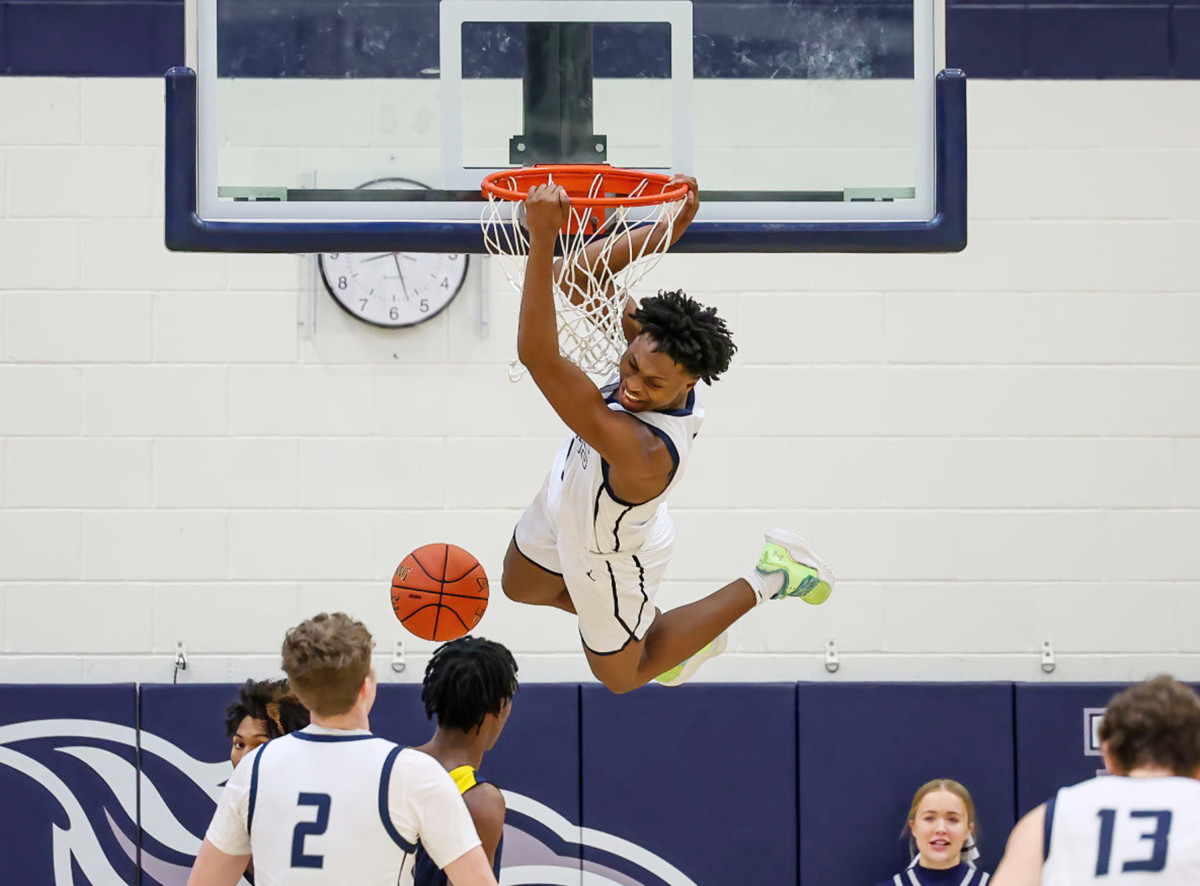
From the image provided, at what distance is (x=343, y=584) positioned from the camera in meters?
6.38


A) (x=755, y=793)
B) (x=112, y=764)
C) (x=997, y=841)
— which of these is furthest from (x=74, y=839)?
(x=997, y=841)

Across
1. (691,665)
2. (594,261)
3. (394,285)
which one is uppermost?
(394,285)

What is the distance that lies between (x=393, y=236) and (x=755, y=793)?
3119mm

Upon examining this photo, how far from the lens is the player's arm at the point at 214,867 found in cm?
321

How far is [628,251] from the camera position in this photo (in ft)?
12.7

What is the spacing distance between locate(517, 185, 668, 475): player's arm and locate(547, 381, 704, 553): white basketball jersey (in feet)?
0.56

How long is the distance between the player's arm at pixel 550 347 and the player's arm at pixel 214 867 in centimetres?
113

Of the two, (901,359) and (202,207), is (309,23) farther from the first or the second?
(901,359)

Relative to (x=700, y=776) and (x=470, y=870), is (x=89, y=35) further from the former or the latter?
(x=470, y=870)

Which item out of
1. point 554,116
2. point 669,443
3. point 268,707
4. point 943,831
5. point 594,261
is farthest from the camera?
point 943,831

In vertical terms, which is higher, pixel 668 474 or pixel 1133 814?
pixel 668 474

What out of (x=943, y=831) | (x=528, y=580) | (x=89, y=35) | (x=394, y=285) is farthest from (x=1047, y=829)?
(x=89, y=35)

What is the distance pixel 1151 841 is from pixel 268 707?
121 inches

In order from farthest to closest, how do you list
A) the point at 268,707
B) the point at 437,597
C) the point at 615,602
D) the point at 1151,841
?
the point at 268,707
the point at 437,597
the point at 615,602
the point at 1151,841
